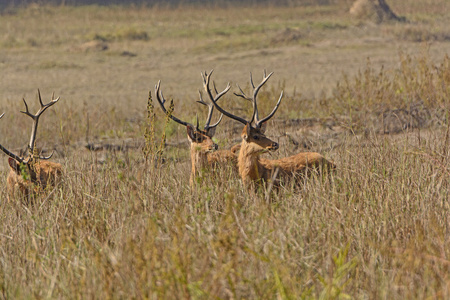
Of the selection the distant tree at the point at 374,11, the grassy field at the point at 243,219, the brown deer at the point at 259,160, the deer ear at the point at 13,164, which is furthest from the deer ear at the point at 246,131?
the distant tree at the point at 374,11

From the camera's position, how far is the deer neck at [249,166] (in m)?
5.79

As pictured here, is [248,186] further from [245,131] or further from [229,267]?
[229,267]

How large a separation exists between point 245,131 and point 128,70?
1648 cm

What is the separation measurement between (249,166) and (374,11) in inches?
1392

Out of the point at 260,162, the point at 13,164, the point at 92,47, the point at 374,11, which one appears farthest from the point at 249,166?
the point at 374,11

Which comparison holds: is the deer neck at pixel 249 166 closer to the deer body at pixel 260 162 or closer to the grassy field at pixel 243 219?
the deer body at pixel 260 162

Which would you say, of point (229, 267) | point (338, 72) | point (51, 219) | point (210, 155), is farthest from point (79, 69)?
point (229, 267)

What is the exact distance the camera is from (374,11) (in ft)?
128

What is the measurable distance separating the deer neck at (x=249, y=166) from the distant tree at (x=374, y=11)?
3372cm

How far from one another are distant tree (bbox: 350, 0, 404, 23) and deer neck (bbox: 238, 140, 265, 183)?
1328 inches

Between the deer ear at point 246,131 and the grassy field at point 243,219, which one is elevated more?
the deer ear at point 246,131

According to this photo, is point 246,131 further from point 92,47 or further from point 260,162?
point 92,47

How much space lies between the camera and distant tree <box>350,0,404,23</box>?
3835 cm

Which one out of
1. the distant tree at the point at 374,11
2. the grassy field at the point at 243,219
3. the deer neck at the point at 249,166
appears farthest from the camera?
the distant tree at the point at 374,11
